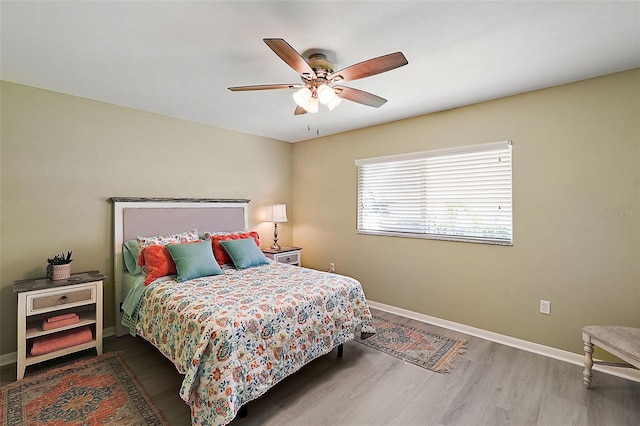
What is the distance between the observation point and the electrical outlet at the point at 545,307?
2.75 meters

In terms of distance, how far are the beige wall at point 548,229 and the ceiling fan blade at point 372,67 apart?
1807mm

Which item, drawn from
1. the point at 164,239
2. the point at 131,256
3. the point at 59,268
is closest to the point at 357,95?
the point at 164,239

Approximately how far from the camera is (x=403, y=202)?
3818 millimetres

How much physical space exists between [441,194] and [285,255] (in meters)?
2.27

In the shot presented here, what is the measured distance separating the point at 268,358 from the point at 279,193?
10.5ft

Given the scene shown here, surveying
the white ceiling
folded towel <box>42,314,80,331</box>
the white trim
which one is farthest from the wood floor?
the white ceiling

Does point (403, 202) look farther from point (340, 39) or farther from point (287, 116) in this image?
point (340, 39)

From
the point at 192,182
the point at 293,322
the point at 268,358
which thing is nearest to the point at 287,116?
the point at 192,182

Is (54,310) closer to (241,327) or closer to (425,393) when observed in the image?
(241,327)

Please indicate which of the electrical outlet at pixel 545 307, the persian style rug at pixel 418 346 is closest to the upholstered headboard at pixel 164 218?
the persian style rug at pixel 418 346

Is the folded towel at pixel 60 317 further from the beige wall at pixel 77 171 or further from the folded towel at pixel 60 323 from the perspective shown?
the beige wall at pixel 77 171

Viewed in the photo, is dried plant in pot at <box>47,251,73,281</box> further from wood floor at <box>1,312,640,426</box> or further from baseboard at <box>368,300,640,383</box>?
baseboard at <box>368,300,640,383</box>

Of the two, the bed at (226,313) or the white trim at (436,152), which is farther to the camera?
the white trim at (436,152)

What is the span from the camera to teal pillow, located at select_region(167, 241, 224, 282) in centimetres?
275
